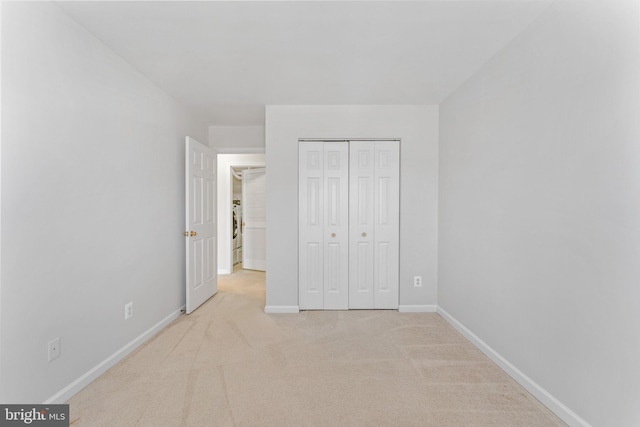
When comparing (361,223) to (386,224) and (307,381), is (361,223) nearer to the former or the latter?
(386,224)

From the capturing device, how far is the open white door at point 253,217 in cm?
588

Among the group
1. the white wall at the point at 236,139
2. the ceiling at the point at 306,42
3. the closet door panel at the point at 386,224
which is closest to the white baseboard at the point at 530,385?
the closet door panel at the point at 386,224

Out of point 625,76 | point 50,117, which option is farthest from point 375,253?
point 50,117

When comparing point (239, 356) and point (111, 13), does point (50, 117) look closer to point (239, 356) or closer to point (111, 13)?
point (111, 13)

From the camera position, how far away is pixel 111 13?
6.07ft

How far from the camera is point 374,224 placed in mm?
3512

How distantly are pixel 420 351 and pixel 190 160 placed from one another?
298cm

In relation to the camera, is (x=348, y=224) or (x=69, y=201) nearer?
Result: (x=69, y=201)

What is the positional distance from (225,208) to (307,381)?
408 cm

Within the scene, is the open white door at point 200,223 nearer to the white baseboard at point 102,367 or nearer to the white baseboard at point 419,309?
the white baseboard at point 102,367

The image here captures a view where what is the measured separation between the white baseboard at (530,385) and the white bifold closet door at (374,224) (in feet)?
3.16

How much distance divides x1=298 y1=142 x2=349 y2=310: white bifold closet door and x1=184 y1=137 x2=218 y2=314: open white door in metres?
1.20

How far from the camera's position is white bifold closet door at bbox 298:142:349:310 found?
11.5 feet

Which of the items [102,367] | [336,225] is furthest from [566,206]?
[102,367]
